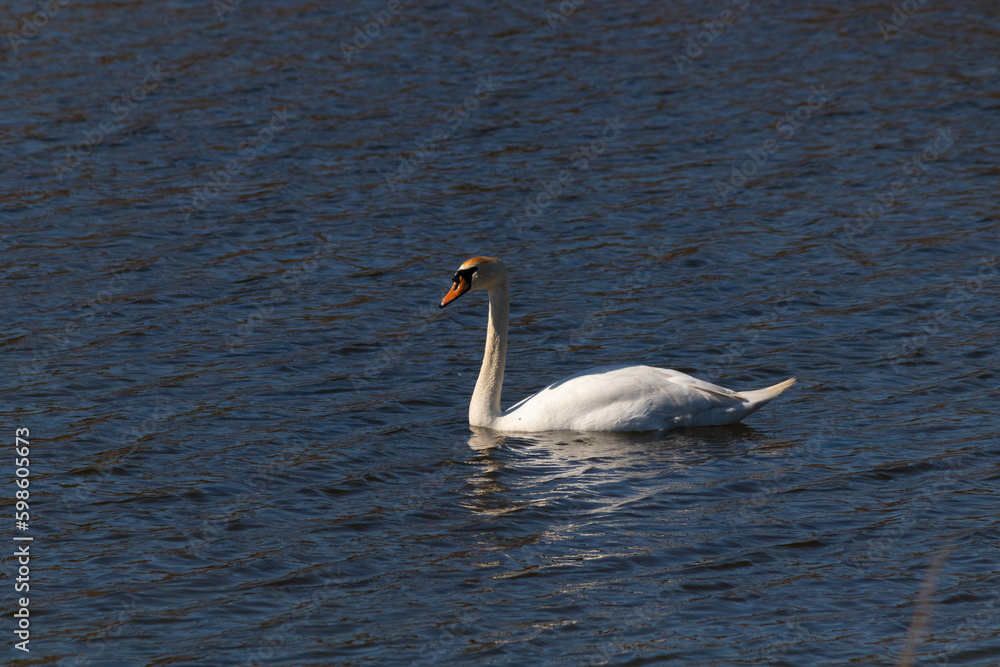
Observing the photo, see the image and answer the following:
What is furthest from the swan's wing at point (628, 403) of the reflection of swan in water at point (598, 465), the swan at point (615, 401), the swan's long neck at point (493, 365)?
the swan's long neck at point (493, 365)

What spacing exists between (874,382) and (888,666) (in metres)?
5.24

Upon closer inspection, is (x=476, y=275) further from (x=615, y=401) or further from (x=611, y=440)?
(x=611, y=440)

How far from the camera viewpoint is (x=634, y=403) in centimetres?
1155

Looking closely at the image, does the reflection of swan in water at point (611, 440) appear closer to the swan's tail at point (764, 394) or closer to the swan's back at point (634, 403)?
the swan's back at point (634, 403)

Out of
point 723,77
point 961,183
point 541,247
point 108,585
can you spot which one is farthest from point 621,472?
point 723,77

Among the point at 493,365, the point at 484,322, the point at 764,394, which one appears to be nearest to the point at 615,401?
the point at 493,365

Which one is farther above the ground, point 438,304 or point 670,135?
point 670,135

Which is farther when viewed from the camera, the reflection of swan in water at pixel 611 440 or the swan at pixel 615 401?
the swan at pixel 615 401

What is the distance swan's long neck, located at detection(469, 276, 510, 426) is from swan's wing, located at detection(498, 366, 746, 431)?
301mm

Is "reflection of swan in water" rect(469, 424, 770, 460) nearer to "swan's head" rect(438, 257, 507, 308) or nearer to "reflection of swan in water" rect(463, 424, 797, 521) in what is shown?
"reflection of swan in water" rect(463, 424, 797, 521)

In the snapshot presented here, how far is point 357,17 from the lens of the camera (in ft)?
82.3

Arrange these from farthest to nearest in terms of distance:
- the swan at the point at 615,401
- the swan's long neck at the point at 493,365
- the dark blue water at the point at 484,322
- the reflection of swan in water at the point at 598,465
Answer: the swan's long neck at the point at 493,365 < the swan at the point at 615,401 < the reflection of swan in water at the point at 598,465 < the dark blue water at the point at 484,322

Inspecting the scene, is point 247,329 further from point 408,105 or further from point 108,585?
point 408,105

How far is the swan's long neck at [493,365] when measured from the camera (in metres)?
11.8
